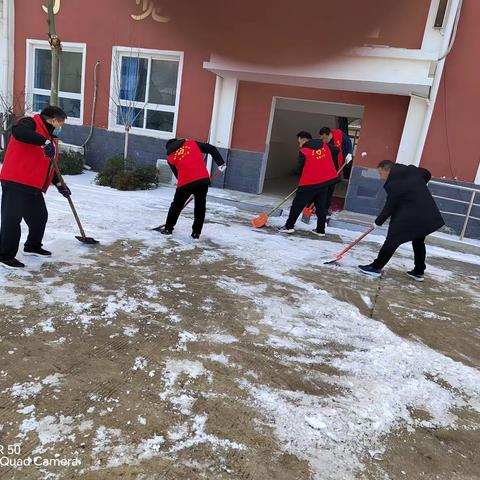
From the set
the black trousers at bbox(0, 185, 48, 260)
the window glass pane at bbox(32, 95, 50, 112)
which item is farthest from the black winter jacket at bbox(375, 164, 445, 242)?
the window glass pane at bbox(32, 95, 50, 112)

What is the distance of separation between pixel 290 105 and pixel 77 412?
9.43 m

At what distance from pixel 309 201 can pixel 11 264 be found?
4222 millimetres

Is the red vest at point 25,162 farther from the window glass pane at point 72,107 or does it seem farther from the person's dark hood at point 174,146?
the window glass pane at point 72,107

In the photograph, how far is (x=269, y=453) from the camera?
2.05 meters

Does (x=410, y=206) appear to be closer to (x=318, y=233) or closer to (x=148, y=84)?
(x=318, y=233)

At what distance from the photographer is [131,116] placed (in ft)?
32.2

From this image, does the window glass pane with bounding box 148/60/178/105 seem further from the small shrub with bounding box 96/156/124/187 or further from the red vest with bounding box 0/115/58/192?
the red vest with bounding box 0/115/58/192

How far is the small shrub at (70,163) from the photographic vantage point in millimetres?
9172

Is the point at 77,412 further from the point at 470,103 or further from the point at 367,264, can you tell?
the point at 470,103

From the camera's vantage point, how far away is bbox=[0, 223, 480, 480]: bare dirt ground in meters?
1.97

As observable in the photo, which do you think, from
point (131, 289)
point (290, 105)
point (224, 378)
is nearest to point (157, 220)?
point (131, 289)

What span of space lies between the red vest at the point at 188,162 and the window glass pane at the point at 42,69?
7.18 m

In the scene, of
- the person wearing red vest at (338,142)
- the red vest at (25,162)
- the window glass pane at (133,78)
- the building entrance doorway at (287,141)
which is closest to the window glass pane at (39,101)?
the window glass pane at (133,78)

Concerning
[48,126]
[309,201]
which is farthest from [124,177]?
[48,126]
